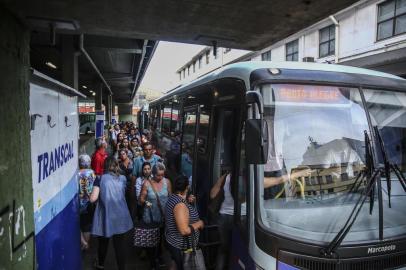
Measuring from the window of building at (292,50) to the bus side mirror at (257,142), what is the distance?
2150cm

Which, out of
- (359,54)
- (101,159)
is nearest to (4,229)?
(101,159)

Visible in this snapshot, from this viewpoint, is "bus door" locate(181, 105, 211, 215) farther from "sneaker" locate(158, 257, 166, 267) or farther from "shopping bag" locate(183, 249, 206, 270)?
"shopping bag" locate(183, 249, 206, 270)

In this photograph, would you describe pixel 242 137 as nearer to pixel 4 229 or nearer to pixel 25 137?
pixel 25 137

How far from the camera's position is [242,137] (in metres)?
4.07

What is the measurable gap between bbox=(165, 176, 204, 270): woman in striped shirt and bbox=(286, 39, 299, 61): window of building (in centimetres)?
2096

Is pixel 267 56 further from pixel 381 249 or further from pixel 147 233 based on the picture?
pixel 381 249

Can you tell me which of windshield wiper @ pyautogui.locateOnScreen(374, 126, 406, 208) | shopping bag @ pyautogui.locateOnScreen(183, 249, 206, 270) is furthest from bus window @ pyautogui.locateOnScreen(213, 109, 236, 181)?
windshield wiper @ pyautogui.locateOnScreen(374, 126, 406, 208)

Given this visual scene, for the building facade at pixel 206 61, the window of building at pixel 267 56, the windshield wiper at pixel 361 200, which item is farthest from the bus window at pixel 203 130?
the building facade at pixel 206 61

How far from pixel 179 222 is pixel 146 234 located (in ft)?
4.18

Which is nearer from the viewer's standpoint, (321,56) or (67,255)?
(67,255)

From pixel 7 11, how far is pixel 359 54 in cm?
1846

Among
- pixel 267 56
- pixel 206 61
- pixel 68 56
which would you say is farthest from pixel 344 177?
pixel 206 61

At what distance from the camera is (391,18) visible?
635 inches

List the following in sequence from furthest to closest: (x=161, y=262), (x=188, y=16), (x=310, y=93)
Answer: (x=161, y=262), (x=310, y=93), (x=188, y=16)
